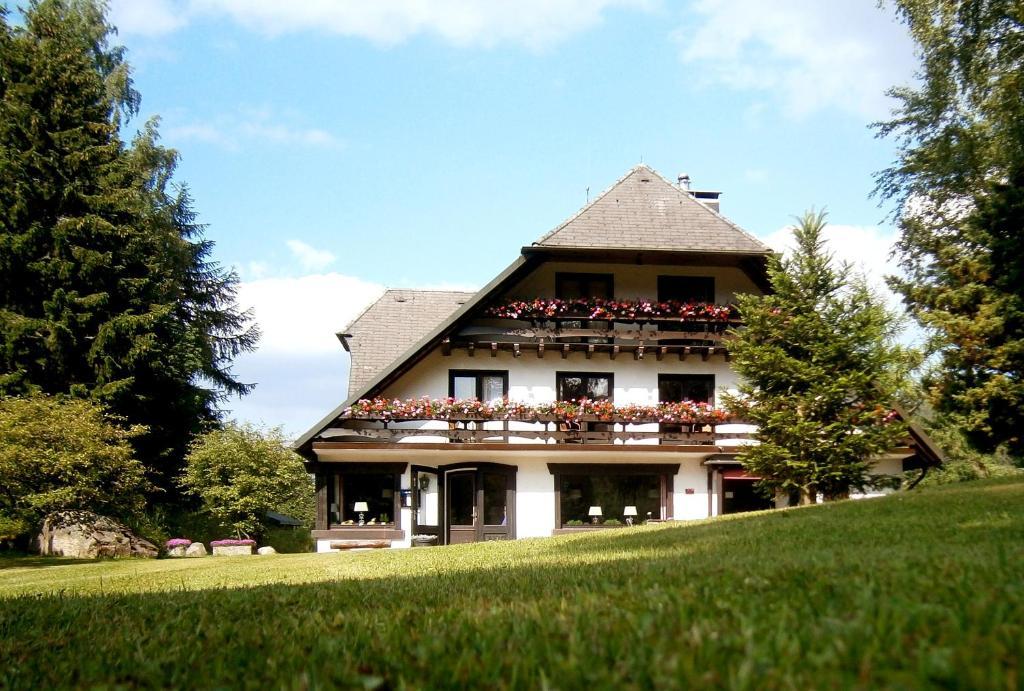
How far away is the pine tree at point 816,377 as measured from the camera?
1977 cm

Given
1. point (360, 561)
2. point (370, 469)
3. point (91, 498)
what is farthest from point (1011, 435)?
point (91, 498)

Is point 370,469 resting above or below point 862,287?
below

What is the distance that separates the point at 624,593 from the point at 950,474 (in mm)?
37206

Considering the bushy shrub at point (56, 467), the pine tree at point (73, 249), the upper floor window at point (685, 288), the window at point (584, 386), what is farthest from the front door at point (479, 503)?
the pine tree at point (73, 249)

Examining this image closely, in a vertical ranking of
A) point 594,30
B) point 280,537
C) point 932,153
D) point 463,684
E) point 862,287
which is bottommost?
point 280,537

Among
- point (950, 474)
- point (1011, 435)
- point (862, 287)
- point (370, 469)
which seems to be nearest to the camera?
point (862, 287)

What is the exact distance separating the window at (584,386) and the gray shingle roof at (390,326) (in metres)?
5.12

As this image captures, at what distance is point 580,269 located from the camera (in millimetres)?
26656

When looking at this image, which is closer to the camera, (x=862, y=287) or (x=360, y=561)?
(x=360, y=561)

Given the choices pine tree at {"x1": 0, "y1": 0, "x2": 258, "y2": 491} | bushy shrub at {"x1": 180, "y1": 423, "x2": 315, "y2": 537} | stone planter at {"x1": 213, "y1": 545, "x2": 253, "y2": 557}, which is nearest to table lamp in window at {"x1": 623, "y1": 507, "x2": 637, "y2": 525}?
stone planter at {"x1": 213, "y1": 545, "x2": 253, "y2": 557}

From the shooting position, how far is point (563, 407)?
82.5 feet

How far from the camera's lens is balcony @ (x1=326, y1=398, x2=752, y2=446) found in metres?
24.8

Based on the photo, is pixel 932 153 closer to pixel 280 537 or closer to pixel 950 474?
pixel 950 474

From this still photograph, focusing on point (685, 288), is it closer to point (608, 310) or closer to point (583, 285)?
point (608, 310)
